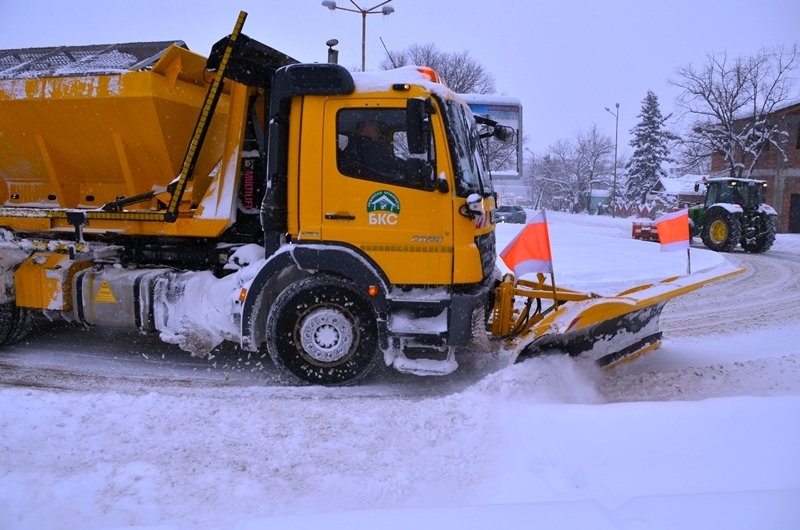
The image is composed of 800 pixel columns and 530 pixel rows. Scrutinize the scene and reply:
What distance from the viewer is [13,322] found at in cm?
656

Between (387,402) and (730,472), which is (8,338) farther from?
(730,472)

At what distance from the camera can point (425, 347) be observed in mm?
5055

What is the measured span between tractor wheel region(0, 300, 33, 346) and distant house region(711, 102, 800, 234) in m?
35.9

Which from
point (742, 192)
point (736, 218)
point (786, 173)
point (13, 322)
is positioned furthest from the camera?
point (786, 173)

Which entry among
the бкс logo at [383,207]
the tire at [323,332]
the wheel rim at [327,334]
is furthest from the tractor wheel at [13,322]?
the бкс logo at [383,207]

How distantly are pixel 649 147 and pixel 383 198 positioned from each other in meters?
55.8

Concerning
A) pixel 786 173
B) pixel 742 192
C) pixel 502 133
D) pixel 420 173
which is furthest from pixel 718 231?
pixel 420 173

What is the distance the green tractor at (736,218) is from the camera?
19.0 metres

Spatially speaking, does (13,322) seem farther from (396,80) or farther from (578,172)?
(578,172)

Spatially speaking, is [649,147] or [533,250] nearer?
[533,250]

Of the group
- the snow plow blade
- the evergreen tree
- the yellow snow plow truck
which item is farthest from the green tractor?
the evergreen tree

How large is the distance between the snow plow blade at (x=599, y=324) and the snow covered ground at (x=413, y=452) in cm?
17

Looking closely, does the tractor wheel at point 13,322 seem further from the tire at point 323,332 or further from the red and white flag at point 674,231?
the red and white flag at point 674,231

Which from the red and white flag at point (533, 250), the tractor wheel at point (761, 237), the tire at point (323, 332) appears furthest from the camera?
the tractor wheel at point (761, 237)
